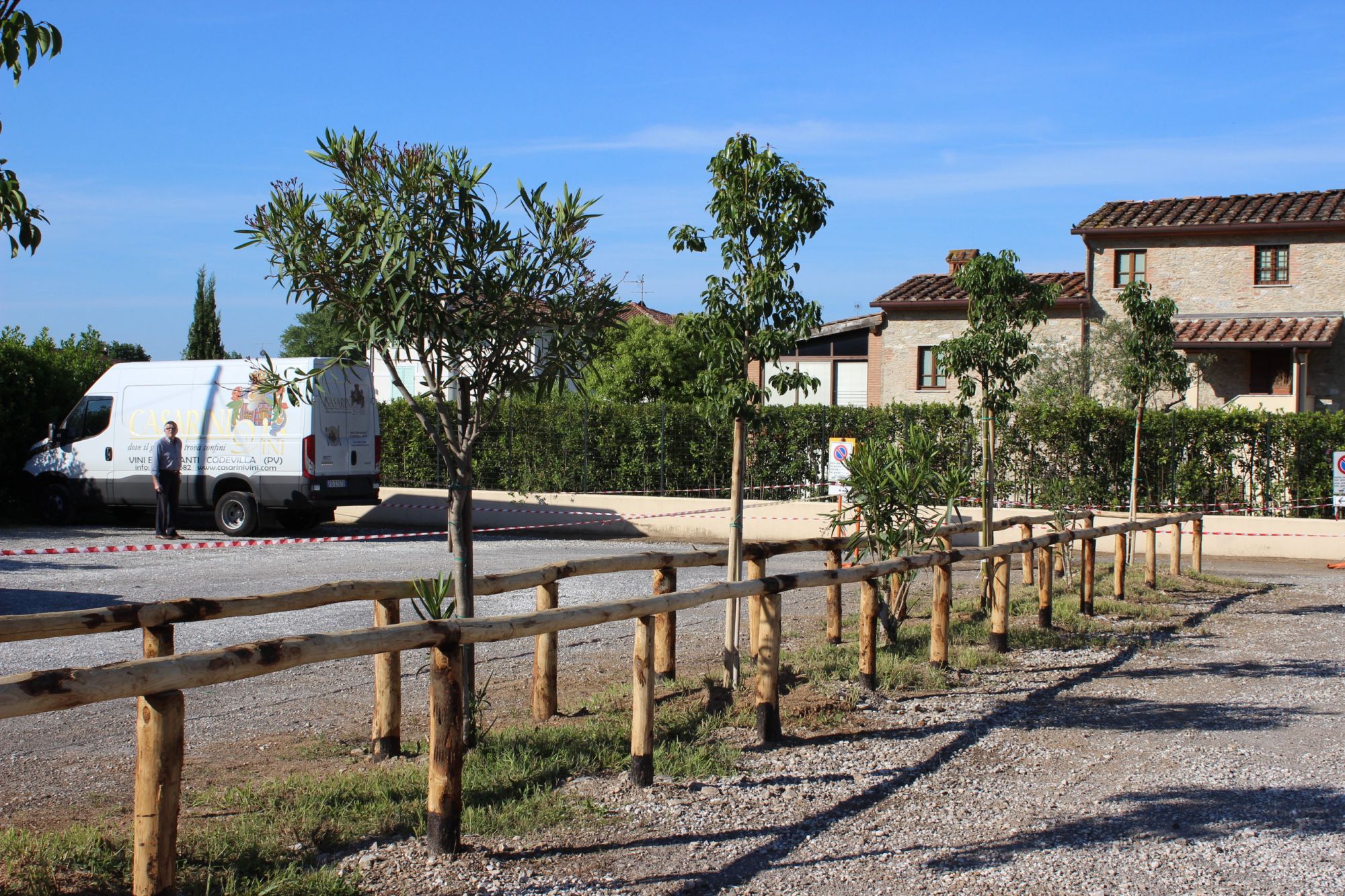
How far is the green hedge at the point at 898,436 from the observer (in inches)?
777

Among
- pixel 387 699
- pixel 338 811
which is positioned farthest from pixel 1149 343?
pixel 338 811

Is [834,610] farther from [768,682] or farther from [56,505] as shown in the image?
[56,505]

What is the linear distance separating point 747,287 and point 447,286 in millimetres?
2259

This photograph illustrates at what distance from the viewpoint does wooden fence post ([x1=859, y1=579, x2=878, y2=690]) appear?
7949mm

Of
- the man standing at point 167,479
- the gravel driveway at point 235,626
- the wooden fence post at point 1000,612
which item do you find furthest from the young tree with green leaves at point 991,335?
the man standing at point 167,479

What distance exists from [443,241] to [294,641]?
8.10ft

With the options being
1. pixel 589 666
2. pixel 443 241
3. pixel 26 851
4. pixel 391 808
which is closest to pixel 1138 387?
pixel 589 666

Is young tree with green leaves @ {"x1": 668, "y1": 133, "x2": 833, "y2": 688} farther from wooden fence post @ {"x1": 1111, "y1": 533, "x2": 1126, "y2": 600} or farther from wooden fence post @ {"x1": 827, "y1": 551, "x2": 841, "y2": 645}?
wooden fence post @ {"x1": 1111, "y1": 533, "x2": 1126, "y2": 600}

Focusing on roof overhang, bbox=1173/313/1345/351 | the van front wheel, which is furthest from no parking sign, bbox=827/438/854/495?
roof overhang, bbox=1173/313/1345/351

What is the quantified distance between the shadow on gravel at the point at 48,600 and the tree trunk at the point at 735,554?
6.20 meters

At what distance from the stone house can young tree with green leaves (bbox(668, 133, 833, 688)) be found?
2303 centimetres

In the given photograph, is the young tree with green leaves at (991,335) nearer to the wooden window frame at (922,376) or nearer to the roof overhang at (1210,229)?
the roof overhang at (1210,229)

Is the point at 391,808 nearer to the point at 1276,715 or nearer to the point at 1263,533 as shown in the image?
the point at 1276,715

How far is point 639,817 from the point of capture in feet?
17.7
